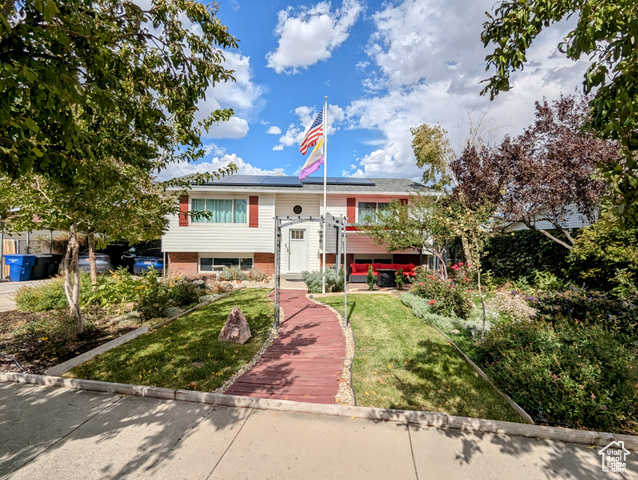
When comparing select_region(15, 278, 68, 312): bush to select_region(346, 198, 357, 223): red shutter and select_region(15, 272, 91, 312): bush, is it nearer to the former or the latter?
select_region(15, 272, 91, 312): bush

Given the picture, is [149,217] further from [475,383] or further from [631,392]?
[631,392]

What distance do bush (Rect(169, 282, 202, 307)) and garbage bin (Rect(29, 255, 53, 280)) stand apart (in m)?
11.2

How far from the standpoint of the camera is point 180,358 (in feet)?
17.8

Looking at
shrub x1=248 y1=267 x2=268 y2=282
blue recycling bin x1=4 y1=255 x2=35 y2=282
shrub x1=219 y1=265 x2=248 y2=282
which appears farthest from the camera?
shrub x1=248 y1=267 x2=268 y2=282

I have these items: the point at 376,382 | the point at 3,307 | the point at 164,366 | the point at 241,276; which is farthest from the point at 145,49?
the point at 241,276

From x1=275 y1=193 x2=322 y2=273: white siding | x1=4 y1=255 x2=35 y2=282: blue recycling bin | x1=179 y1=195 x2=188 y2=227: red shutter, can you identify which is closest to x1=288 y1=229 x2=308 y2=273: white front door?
x1=275 y1=193 x2=322 y2=273: white siding

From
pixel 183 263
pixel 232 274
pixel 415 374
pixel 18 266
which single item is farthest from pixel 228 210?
pixel 415 374

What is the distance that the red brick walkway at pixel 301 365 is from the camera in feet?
14.3

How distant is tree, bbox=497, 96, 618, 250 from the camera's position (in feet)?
28.1

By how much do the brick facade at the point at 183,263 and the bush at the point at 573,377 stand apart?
48.0 ft

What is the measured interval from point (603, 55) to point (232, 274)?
1449cm

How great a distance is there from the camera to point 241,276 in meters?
15.0

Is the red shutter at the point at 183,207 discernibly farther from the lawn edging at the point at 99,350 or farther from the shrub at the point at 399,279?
the shrub at the point at 399,279

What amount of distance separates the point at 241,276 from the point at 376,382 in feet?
37.8
